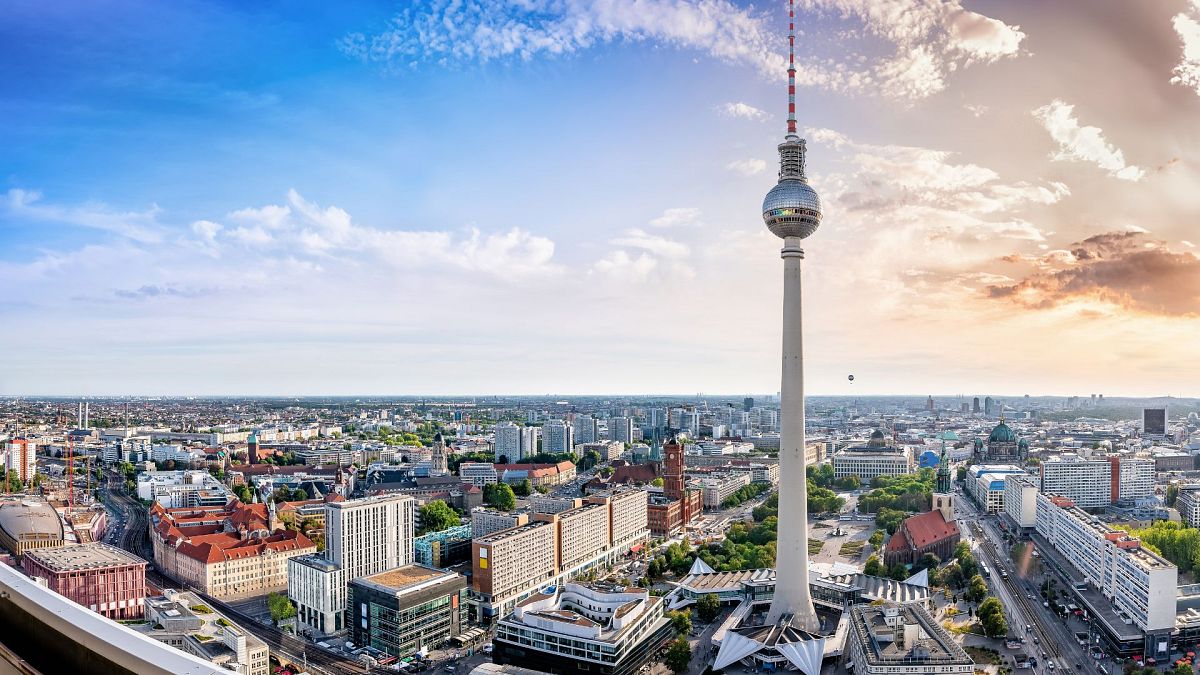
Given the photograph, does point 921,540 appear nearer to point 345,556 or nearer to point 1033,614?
point 1033,614

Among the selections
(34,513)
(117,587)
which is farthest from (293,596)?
(34,513)

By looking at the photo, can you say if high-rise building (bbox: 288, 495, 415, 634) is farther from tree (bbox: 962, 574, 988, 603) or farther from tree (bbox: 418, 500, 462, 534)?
tree (bbox: 962, 574, 988, 603)

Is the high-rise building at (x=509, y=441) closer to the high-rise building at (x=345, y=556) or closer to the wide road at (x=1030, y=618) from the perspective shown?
the high-rise building at (x=345, y=556)

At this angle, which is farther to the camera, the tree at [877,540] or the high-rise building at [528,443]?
the high-rise building at [528,443]

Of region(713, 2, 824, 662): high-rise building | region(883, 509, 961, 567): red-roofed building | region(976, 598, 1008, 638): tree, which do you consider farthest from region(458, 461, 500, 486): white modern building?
region(976, 598, 1008, 638): tree

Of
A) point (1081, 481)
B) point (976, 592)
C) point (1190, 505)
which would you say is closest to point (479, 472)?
point (976, 592)

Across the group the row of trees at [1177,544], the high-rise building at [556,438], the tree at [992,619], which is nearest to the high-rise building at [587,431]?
the high-rise building at [556,438]
